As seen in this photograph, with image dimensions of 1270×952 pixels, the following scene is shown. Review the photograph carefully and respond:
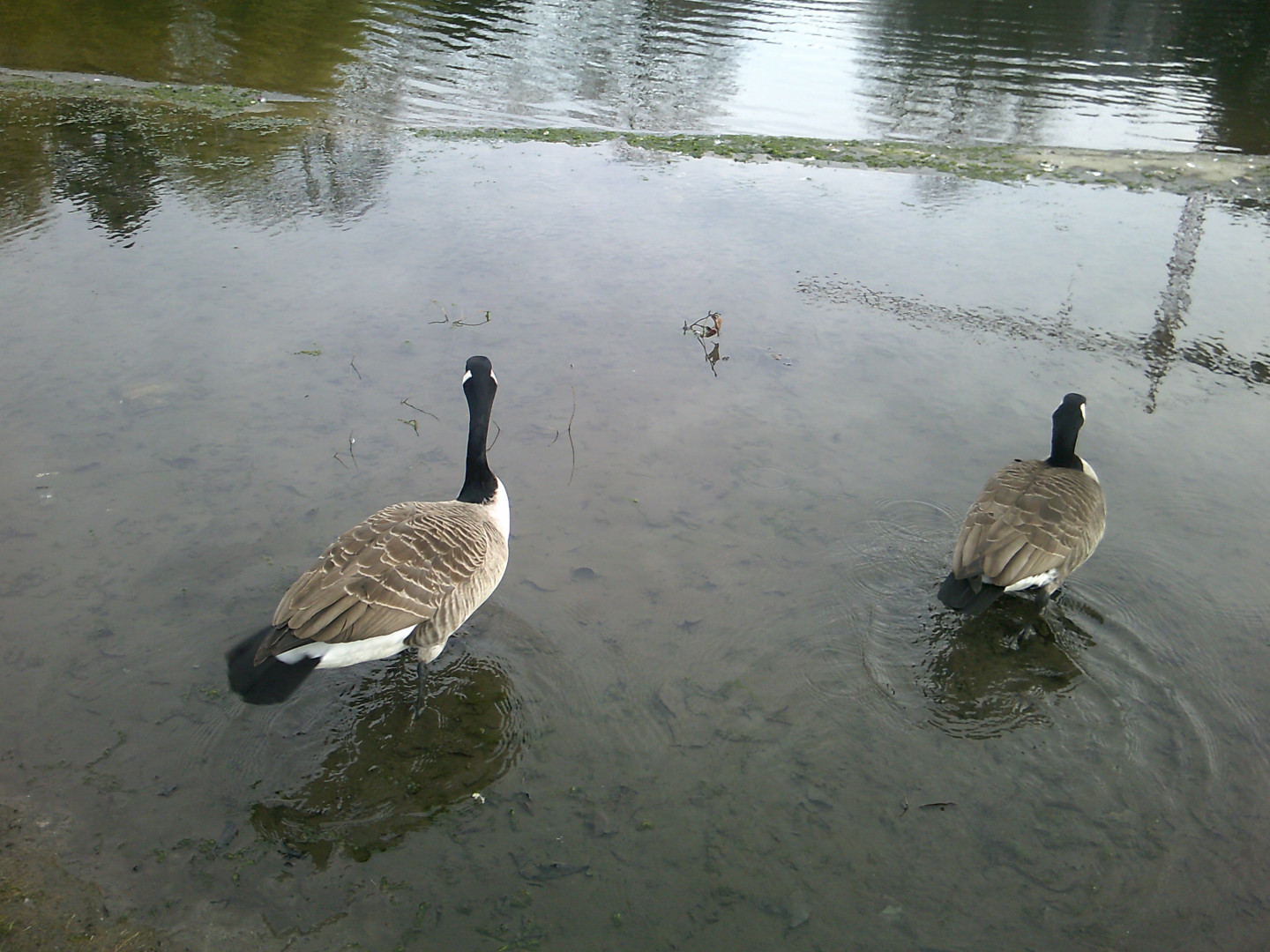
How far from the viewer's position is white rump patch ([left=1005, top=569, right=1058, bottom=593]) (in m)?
4.44

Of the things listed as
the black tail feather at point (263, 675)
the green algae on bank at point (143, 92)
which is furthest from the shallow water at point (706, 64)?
the black tail feather at point (263, 675)

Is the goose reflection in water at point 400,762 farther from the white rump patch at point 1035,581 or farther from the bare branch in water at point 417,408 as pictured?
the white rump patch at point 1035,581

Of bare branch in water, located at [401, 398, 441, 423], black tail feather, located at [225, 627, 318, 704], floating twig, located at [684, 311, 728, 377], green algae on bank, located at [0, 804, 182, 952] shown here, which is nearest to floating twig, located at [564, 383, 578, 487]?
bare branch in water, located at [401, 398, 441, 423]

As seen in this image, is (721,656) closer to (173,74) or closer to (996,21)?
A: (173,74)

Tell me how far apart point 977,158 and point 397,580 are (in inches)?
457

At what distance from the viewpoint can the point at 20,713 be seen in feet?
13.0

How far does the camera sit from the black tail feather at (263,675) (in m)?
3.49

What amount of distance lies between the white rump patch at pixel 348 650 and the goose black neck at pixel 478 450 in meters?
0.97

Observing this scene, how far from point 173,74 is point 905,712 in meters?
16.7

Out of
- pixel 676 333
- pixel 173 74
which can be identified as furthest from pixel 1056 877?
pixel 173 74

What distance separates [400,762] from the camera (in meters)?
3.97

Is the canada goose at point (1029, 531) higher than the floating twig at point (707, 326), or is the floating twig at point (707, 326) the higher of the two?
the floating twig at point (707, 326)

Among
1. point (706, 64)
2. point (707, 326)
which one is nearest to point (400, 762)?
point (707, 326)

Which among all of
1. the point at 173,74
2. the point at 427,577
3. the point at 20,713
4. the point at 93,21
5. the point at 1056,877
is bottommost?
the point at 1056,877
